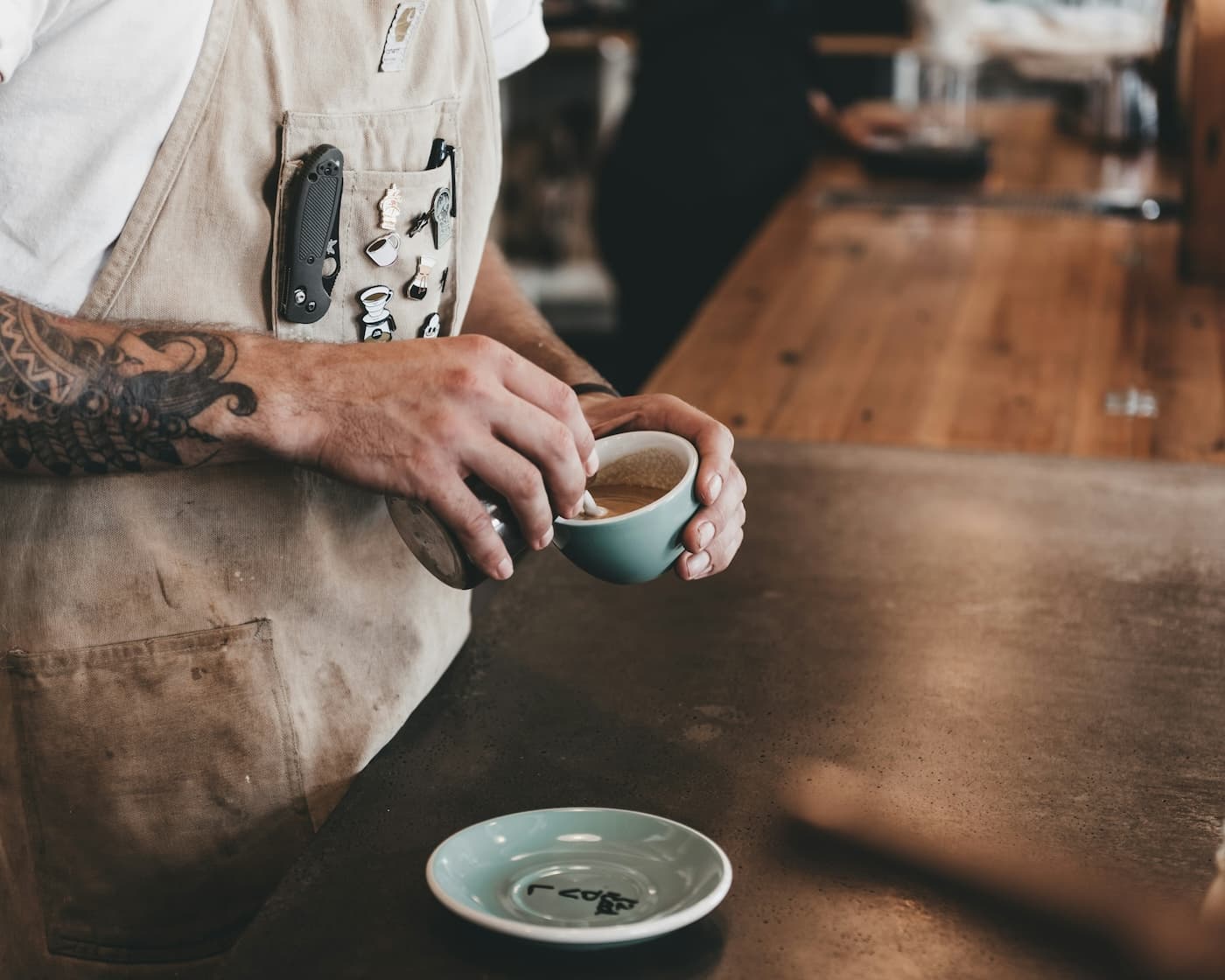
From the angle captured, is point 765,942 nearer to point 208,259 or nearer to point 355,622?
point 355,622

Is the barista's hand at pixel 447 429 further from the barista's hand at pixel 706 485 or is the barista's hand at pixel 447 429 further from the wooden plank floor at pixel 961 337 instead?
the wooden plank floor at pixel 961 337

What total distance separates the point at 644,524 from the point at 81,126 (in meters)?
0.45

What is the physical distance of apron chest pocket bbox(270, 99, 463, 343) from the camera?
961mm

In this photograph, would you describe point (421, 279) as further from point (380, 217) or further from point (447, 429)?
point (447, 429)

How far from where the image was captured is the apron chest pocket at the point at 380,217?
3.15 ft

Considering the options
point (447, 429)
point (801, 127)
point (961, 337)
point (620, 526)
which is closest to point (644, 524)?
point (620, 526)

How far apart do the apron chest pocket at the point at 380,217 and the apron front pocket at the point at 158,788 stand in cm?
24

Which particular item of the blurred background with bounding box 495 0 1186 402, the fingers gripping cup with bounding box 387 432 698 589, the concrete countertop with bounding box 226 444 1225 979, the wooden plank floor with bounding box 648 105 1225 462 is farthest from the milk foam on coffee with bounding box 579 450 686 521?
the blurred background with bounding box 495 0 1186 402

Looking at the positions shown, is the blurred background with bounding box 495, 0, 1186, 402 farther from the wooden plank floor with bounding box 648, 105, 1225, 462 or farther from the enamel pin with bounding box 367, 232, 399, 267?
the enamel pin with bounding box 367, 232, 399, 267

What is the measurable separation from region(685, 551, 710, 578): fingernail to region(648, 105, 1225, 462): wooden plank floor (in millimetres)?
→ 752

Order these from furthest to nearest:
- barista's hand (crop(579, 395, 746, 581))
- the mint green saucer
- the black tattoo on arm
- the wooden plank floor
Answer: the wooden plank floor < barista's hand (crop(579, 395, 746, 581)) < the black tattoo on arm < the mint green saucer

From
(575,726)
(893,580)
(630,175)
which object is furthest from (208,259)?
(630,175)

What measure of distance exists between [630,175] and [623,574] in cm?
254

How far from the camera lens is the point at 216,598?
39.3 inches
